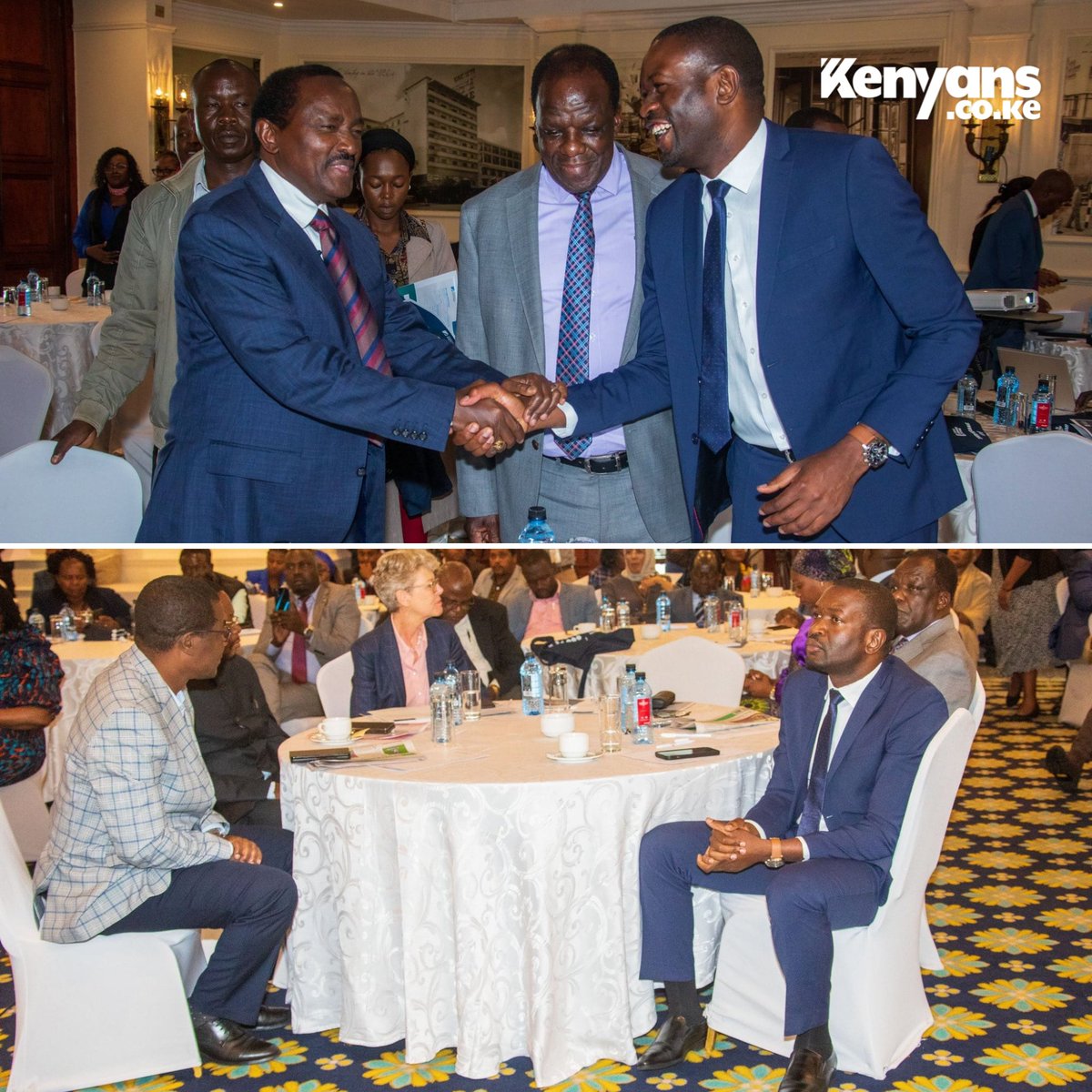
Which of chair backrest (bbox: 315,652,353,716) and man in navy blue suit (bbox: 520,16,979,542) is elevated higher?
man in navy blue suit (bbox: 520,16,979,542)

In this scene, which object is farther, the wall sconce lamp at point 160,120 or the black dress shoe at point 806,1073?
the wall sconce lamp at point 160,120

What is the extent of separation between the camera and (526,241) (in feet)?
7.94

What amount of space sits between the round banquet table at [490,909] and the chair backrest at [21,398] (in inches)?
91.2

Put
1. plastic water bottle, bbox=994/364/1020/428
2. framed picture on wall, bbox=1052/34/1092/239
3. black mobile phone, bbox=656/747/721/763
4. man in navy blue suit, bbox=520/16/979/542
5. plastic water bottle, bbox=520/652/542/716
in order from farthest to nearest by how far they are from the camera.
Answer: framed picture on wall, bbox=1052/34/1092/239, plastic water bottle, bbox=994/364/1020/428, plastic water bottle, bbox=520/652/542/716, black mobile phone, bbox=656/747/721/763, man in navy blue suit, bbox=520/16/979/542

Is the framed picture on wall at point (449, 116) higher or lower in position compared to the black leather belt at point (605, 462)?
higher

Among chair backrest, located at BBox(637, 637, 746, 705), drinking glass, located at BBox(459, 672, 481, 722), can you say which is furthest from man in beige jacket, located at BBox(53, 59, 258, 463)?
chair backrest, located at BBox(637, 637, 746, 705)

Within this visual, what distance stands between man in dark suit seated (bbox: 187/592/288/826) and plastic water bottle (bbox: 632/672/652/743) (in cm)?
94

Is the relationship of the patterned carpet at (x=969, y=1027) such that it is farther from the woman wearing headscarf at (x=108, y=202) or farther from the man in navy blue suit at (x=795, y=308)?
the woman wearing headscarf at (x=108, y=202)

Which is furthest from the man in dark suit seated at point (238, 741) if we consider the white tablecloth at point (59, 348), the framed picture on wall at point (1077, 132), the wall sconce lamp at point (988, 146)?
the wall sconce lamp at point (988, 146)

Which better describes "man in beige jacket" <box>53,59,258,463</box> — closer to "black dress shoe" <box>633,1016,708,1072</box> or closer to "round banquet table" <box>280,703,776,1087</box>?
"round banquet table" <box>280,703,776,1087</box>

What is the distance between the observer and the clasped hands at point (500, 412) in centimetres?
229

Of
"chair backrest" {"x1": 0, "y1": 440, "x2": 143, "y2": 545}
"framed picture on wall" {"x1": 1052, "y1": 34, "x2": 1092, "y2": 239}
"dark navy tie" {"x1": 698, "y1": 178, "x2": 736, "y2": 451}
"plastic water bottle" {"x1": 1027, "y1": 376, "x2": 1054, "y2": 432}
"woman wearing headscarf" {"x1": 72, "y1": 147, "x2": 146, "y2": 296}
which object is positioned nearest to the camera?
"dark navy tie" {"x1": 698, "y1": 178, "x2": 736, "y2": 451}

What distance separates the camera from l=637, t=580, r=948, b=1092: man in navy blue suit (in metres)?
2.14

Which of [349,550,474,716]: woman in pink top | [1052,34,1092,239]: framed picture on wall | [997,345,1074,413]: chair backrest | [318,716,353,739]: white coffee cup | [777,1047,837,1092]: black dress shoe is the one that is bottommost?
[777,1047,837,1092]: black dress shoe
